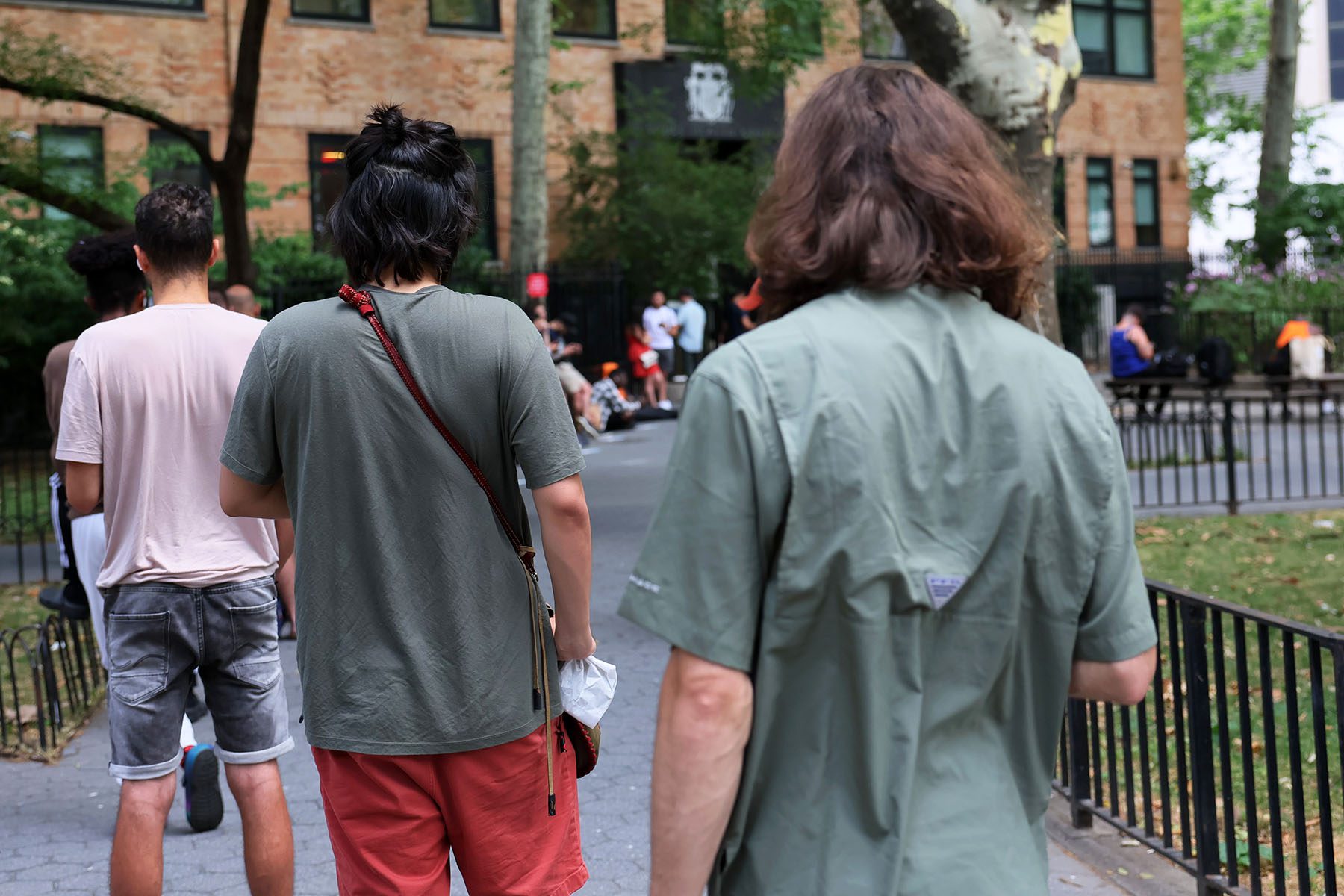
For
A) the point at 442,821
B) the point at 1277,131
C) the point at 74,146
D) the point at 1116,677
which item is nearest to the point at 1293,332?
the point at 1277,131

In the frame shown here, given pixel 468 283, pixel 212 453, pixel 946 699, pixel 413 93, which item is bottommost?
pixel 946 699

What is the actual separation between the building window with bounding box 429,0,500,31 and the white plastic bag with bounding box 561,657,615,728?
79.7 feet

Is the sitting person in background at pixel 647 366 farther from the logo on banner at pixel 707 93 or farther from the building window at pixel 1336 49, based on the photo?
the building window at pixel 1336 49

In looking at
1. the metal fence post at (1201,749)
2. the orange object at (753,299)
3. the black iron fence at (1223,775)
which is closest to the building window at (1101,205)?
the black iron fence at (1223,775)

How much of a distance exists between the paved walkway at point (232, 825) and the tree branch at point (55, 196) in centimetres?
895

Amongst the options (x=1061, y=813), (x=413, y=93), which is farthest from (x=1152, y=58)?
(x=1061, y=813)

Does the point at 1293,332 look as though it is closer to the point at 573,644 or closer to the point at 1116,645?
the point at 573,644

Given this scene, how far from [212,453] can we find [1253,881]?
2.94m

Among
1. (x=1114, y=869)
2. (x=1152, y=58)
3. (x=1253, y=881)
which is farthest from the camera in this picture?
(x=1152, y=58)

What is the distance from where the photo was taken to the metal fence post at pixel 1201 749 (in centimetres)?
404

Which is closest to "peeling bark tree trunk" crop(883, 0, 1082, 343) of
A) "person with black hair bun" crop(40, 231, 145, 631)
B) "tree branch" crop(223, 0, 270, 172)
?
"person with black hair bun" crop(40, 231, 145, 631)

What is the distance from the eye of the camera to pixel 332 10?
25016mm

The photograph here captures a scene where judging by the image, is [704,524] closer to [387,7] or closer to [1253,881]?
[1253,881]

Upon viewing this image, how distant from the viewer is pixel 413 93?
2564cm
